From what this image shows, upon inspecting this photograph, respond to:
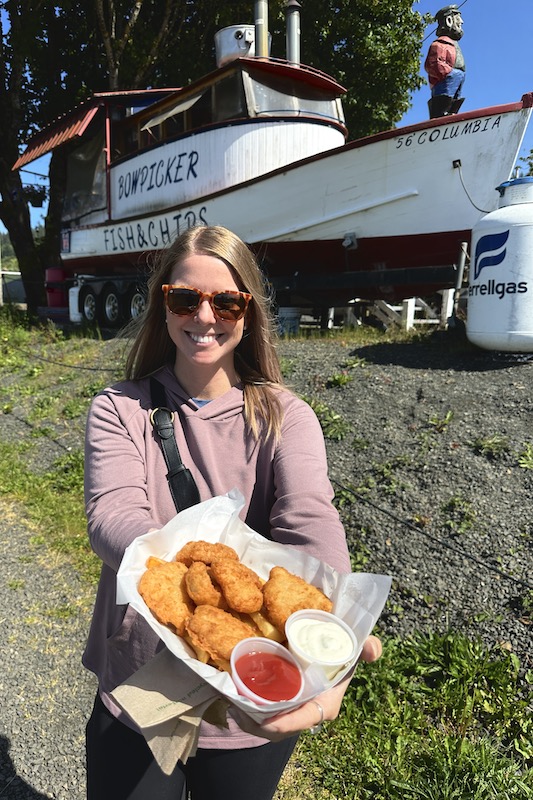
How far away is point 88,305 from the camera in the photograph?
13305mm

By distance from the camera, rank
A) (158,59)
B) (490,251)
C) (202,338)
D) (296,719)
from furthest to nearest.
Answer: (158,59), (490,251), (202,338), (296,719)

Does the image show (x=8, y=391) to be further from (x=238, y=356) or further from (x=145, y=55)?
(x=145, y=55)

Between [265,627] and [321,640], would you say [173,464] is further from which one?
[321,640]

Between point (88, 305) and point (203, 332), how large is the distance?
40.8 feet

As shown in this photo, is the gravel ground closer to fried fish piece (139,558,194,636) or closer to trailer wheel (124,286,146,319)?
fried fish piece (139,558,194,636)

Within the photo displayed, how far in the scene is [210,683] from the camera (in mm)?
1058

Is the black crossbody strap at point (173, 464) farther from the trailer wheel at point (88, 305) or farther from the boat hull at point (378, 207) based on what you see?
the trailer wheel at point (88, 305)

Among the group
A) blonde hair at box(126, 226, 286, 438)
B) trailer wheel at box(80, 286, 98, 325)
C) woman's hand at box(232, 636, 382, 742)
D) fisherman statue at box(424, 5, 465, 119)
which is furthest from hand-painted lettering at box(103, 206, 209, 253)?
woman's hand at box(232, 636, 382, 742)

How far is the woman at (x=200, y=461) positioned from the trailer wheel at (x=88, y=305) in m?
11.6

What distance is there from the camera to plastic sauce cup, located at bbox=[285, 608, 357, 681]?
111 cm

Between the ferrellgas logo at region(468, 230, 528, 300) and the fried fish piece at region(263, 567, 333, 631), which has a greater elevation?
the ferrellgas logo at region(468, 230, 528, 300)

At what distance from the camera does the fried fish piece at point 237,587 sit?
125 centimetres

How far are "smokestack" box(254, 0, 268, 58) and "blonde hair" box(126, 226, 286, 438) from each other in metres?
9.70

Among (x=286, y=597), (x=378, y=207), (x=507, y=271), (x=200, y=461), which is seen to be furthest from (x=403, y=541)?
(x=378, y=207)
